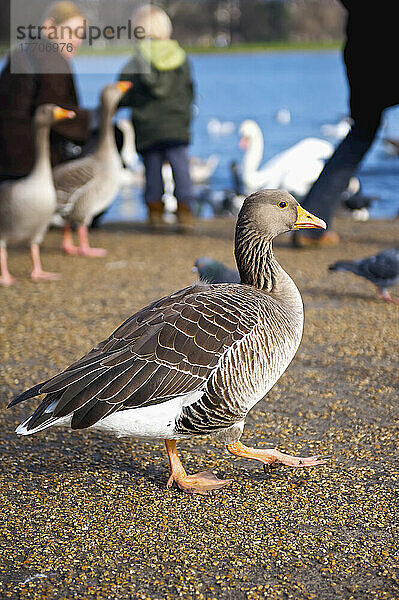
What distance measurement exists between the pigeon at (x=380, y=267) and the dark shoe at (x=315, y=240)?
2062mm

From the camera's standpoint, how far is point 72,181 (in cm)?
900

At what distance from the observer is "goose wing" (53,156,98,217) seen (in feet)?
29.2

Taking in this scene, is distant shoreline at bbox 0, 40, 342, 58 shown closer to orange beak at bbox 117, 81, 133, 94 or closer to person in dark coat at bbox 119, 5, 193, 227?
person in dark coat at bbox 119, 5, 193, 227

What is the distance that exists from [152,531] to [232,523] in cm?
36

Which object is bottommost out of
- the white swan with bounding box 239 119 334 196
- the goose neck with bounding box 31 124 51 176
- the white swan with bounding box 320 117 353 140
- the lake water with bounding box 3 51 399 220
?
the lake water with bounding box 3 51 399 220

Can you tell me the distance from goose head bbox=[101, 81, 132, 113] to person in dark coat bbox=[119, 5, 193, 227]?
0.71 meters

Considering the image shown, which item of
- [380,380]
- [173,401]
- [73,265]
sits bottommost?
[73,265]

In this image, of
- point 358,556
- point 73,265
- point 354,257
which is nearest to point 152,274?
point 73,265

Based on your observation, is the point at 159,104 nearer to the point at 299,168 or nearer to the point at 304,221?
the point at 299,168

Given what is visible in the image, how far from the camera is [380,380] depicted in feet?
17.7

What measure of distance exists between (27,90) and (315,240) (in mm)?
3669

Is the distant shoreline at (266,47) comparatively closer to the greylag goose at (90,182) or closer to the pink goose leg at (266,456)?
the greylag goose at (90,182)

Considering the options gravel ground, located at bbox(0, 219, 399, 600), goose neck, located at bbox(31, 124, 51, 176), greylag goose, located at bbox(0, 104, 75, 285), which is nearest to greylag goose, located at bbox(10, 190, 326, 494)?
gravel ground, located at bbox(0, 219, 399, 600)

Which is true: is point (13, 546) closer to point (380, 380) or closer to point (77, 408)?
point (77, 408)
